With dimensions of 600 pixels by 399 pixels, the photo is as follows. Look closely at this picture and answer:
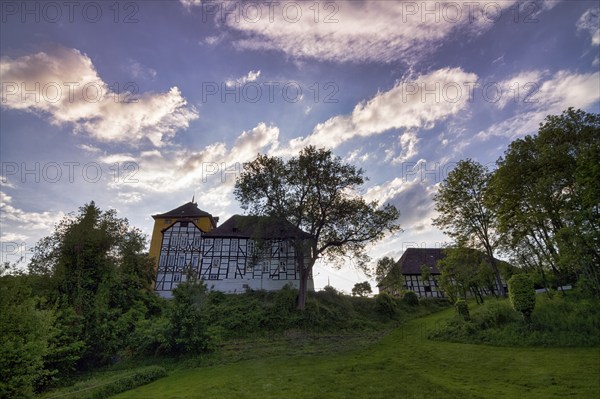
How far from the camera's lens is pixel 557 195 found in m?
20.6

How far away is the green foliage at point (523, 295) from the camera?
1786 centimetres

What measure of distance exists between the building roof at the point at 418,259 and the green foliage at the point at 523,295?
89.9ft

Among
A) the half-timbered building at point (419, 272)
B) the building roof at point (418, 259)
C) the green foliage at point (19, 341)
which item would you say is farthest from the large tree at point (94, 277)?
the building roof at point (418, 259)

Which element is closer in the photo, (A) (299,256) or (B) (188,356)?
(B) (188,356)

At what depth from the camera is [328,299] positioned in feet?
104

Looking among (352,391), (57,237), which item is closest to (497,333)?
(352,391)

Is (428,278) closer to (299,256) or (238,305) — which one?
(299,256)

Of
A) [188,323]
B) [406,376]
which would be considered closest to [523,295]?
[406,376]

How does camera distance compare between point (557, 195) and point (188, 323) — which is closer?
point (188, 323)

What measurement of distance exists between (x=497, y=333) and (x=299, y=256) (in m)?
15.6

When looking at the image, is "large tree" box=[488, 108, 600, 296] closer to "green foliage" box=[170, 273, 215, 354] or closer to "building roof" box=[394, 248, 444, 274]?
"building roof" box=[394, 248, 444, 274]

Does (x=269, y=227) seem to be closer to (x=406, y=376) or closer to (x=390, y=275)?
(x=406, y=376)

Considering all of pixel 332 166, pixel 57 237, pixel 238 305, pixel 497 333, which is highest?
pixel 332 166

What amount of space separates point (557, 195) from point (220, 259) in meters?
33.4
